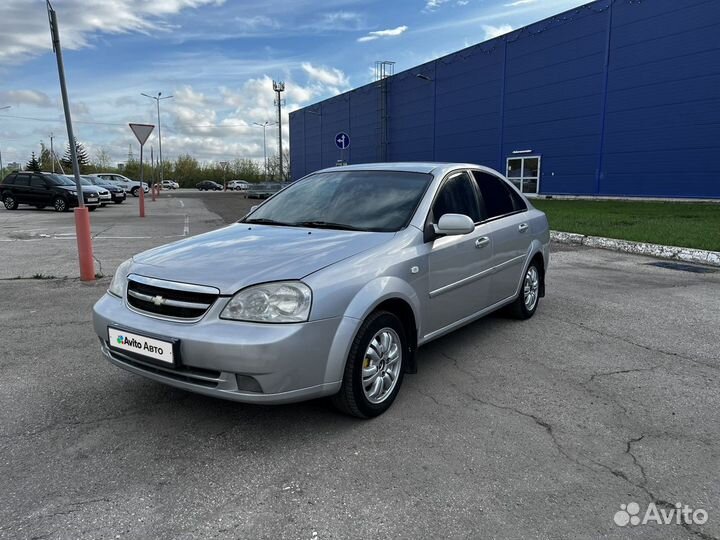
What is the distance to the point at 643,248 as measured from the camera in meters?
9.79

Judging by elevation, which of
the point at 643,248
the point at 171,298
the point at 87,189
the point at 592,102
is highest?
the point at 592,102

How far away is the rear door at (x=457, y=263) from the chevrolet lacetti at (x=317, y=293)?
0.05 ft

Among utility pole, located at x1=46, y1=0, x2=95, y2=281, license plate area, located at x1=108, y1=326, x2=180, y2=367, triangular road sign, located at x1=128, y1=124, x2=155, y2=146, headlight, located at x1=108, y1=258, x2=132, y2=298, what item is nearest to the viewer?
license plate area, located at x1=108, y1=326, x2=180, y2=367

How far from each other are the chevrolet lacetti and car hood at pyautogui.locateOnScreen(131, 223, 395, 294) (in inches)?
0.4

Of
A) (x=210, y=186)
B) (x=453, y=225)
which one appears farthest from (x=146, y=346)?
(x=210, y=186)

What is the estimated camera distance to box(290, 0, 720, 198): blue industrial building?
19.6 m

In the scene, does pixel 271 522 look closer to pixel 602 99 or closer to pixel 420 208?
pixel 420 208

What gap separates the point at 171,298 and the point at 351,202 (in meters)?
1.62

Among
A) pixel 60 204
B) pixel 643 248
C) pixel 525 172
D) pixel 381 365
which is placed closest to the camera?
pixel 381 365

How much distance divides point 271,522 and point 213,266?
4.66 ft

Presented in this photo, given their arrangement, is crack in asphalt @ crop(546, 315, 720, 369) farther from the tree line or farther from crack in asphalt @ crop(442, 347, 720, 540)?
the tree line

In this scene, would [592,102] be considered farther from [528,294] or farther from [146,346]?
[146,346]

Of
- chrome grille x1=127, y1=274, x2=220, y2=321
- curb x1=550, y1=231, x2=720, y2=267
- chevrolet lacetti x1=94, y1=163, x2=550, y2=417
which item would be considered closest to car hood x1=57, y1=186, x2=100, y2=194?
curb x1=550, y1=231, x2=720, y2=267

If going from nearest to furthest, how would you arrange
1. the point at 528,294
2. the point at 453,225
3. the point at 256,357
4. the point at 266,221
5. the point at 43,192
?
the point at 256,357, the point at 453,225, the point at 266,221, the point at 528,294, the point at 43,192
